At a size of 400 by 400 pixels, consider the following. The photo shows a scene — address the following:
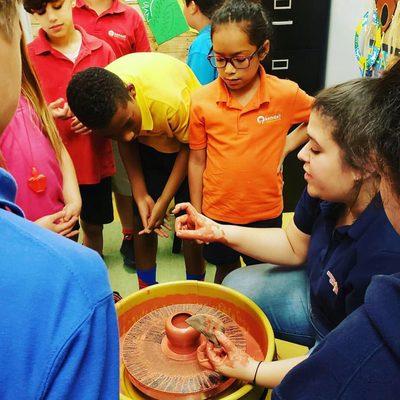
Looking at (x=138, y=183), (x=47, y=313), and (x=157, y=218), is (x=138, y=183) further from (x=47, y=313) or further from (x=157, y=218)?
(x=47, y=313)

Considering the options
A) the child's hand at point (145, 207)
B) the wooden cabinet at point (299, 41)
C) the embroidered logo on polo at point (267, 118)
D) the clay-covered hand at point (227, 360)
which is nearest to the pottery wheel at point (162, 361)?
the clay-covered hand at point (227, 360)

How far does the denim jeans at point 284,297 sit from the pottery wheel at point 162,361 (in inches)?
6.6

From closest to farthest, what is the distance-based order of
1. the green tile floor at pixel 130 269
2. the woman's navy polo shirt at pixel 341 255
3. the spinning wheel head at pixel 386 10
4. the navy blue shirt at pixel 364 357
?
the navy blue shirt at pixel 364 357
the woman's navy polo shirt at pixel 341 255
the spinning wheel head at pixel 386 10
the green tile floor at pixel 130 269

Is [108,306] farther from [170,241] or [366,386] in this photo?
[170,241]

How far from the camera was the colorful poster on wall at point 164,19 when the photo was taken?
7.96 ft

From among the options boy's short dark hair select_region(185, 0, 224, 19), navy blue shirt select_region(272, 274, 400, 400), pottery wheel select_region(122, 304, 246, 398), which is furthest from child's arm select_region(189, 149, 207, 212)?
navy blue shirt select_region(272, 274, 400, 400)

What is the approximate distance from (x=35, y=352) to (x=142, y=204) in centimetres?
121

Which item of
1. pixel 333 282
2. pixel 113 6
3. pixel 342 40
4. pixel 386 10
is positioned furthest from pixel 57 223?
pixel 342 40

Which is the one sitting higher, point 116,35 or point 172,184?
point 116,35

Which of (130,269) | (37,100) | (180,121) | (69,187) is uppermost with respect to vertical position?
(37,100)

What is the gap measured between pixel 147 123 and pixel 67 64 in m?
0.47

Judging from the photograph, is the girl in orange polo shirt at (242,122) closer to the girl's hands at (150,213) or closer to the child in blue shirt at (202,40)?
the girl's hands at (150,213)

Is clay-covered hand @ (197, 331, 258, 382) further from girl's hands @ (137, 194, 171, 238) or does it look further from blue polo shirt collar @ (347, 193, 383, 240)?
girl's hands @ (137, 194, 171, 238)

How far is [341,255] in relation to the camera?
93 cm
